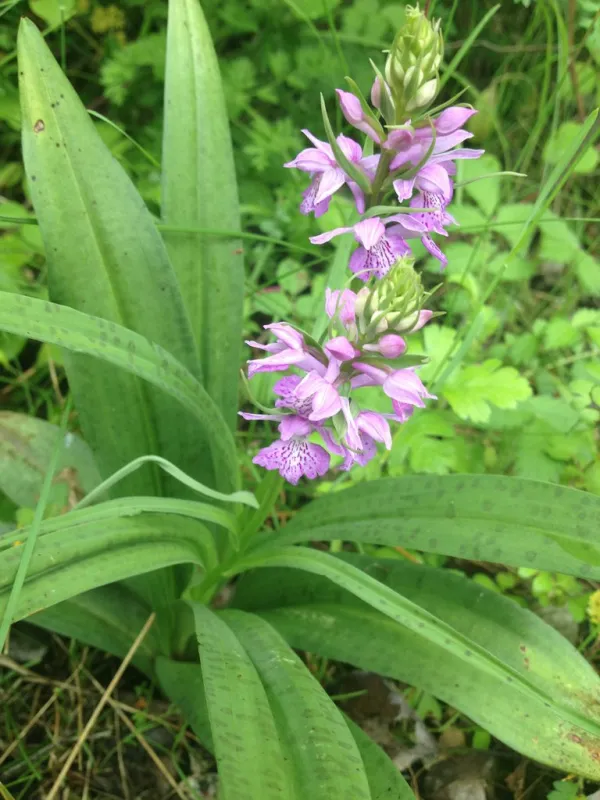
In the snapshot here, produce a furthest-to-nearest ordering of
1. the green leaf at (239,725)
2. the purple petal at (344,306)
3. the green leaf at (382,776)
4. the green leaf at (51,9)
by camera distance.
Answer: the green leaf at (51,9), the green leaf at (382,776), the purple petal at (344,306), the green leaf at (239,725)

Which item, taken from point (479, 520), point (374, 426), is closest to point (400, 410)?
point (374, 426)

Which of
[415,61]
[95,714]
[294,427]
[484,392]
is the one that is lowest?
[95,714]

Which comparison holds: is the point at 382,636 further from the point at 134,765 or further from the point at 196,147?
the point at 196,147

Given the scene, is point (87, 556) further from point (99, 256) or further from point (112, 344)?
point (99, 256)

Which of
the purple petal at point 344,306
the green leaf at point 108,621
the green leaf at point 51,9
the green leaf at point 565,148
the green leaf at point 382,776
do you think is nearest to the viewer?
the purple petal at point 344,306

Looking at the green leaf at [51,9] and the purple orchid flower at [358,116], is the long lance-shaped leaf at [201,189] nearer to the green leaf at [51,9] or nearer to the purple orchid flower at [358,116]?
the purple orchid flower at [358,116]

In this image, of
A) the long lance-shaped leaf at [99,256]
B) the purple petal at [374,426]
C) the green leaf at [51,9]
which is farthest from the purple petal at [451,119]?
the green leaf at [51,9]
